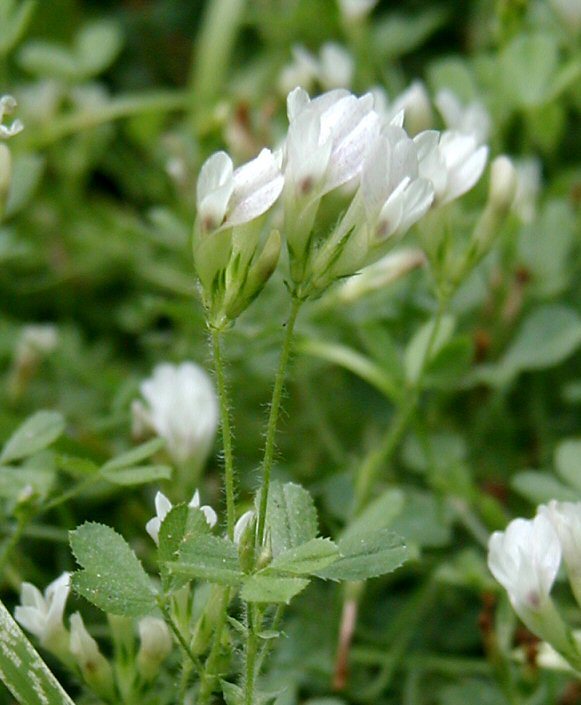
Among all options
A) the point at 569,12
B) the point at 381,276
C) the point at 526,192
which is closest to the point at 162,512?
the point at 381,276

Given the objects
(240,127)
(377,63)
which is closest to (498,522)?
(240,127)

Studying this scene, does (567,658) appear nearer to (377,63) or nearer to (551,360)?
(551,360)

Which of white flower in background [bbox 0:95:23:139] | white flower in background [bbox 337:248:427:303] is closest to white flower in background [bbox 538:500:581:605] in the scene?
white flower in background [bbox 0:95:23:139]

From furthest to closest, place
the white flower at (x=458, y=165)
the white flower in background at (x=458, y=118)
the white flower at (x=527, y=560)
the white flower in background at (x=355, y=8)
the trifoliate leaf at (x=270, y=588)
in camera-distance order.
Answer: the white flower in background at (x=355, y=8) → the white flower in background at (x=458, y=118) → the white flower at (x=458, y=165) → the white flower at (x=527, y=560) → the trifoliate leaf at (x=270, y=588)

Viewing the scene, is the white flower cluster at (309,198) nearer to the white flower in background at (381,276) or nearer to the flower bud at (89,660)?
the flower bud at (89,660)

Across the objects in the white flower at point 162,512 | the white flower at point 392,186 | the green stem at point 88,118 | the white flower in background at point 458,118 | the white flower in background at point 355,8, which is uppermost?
the white flower in background at point 355,8

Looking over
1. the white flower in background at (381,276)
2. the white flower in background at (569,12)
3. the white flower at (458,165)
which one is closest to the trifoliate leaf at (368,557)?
the white flower at (458,165)
